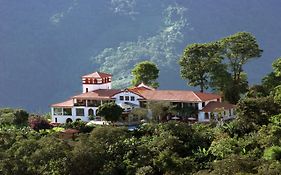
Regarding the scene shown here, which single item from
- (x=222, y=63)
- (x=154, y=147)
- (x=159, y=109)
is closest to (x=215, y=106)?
(x=159, y=109)

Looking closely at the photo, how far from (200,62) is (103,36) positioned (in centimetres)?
6000

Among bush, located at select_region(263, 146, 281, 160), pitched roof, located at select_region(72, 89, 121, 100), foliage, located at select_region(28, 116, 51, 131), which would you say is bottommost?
bush, located at select_region(263, 146, 281, 160)

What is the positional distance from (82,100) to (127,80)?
3319 cm

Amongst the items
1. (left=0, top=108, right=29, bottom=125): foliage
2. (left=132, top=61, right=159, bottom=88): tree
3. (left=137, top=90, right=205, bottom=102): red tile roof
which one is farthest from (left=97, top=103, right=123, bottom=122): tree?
A: (left=132, top=61, right=159, bottom=88): tree

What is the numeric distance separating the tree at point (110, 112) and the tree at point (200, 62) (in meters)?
7.12

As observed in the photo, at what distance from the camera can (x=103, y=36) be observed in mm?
105688

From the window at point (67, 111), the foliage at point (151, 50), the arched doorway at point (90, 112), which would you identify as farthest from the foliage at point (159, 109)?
the foliage at point (151, 50)

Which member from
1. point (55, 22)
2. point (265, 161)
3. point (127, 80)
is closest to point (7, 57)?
point (55, 22)

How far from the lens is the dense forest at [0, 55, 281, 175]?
32.9 m

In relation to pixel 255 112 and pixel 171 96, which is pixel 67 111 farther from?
pixel 255 112

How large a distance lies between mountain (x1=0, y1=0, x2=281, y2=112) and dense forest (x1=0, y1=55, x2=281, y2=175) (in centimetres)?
4679

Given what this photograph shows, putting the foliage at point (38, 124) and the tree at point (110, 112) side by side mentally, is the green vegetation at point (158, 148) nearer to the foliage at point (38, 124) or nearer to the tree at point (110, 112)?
the foliage at point (38, 124)

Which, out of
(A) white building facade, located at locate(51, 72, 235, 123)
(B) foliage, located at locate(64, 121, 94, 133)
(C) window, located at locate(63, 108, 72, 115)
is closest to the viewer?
(B) foliage, located at locate(64, 121, 94, 133)

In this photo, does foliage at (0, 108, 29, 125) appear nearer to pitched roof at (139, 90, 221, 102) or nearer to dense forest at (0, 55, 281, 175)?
dense forest at (0, 55, 281, 175)
